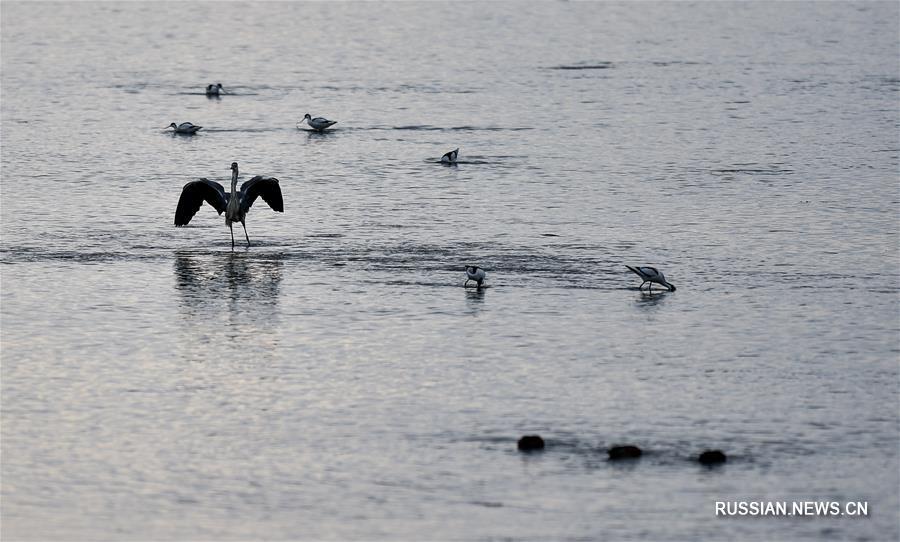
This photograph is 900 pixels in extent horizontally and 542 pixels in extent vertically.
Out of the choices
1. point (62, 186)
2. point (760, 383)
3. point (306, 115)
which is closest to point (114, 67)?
point (306, 115)

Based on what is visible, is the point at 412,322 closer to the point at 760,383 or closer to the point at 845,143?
the point at 760,383

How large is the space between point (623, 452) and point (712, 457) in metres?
0.68

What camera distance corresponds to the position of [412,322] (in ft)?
60.8

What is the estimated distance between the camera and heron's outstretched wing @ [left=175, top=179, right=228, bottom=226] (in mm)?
22859

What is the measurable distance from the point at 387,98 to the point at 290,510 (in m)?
27.1

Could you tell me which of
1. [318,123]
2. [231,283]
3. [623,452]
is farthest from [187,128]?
[623,452]

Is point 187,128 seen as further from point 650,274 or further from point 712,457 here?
point 712,457

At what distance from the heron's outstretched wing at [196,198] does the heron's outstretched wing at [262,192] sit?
12.7 inches

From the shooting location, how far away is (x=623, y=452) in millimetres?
13742

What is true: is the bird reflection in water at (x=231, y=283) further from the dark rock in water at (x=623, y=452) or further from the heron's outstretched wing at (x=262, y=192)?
the dark rock in water at (x=623, y=452)

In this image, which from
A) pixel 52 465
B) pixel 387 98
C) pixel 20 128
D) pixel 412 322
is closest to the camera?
pixel 52 465

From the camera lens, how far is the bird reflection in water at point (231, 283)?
19.3 m

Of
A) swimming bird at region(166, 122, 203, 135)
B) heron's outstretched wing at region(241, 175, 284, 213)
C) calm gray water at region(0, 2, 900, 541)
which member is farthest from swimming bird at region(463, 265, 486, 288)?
swimming bird at region(166, 122, 203, 135)

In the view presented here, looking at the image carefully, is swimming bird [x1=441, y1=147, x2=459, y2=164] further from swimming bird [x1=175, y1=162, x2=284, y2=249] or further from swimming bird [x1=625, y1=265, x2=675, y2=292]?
swimming bird [x1=625, y1=265, x2=675, y2=292]
